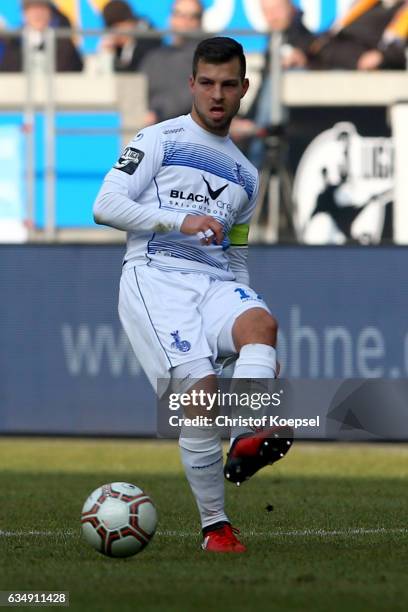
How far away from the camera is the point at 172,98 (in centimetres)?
1489

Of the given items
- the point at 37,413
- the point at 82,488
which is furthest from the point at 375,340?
the point at 82,488

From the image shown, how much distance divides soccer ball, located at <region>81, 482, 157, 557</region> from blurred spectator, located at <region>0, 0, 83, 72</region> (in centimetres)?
920

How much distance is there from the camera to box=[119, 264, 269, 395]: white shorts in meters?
6.05

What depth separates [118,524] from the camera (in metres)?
5.91

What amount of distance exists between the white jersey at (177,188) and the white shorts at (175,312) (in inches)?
3.4

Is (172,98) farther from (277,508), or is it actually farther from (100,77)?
(277,508)

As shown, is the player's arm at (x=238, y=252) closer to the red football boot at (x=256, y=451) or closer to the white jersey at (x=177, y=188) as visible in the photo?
the white jersey at (x=177, y=188)

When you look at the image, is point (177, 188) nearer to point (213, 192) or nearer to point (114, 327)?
point (213, 192)

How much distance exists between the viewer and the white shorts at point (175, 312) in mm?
6051

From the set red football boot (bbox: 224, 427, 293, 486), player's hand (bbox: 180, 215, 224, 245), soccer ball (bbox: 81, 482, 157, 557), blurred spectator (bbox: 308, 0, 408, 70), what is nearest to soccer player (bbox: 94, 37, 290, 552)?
player's hand (bbox: 180, 215, 224, 245)

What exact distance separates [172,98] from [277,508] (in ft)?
24.2

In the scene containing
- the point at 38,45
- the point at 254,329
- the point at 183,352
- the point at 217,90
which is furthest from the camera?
the point at 38,45

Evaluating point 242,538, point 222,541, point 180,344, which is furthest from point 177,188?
point 242,538

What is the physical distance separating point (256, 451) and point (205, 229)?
40.8 inches
